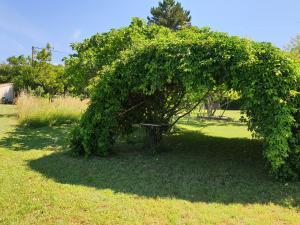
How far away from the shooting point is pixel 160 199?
446cm

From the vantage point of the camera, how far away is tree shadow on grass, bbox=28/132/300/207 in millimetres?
4715

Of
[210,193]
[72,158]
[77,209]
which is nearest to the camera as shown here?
[77,209]

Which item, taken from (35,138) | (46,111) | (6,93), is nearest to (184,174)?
(35,138)

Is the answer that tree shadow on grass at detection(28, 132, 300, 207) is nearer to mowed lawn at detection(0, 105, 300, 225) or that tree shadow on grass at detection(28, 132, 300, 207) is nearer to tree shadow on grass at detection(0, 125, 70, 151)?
mowed lawn at detection(0, 105, 300, 225)

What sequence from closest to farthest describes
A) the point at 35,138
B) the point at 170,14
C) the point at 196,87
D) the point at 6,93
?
the point at 196,87 < the point at 35,138 < the point at 6,93 < the point at 170,14

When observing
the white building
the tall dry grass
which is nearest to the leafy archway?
the tall dry grass

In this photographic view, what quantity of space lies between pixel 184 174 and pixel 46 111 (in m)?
8.34

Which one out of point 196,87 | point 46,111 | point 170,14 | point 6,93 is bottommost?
point 46,111

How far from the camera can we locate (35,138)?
378 inches

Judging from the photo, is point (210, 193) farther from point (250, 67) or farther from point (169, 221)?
point (250, 67)

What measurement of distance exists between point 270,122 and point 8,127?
32.8ft

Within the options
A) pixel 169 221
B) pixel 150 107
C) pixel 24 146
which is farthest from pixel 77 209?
pixel 24 146

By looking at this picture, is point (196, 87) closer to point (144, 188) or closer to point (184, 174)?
point (184, 174)

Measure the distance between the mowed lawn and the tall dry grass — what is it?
4519mm
